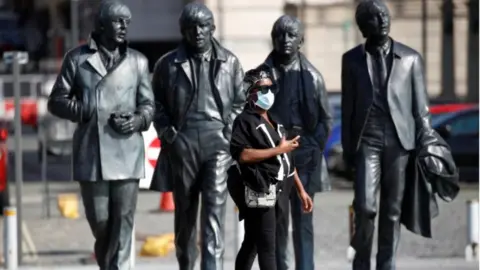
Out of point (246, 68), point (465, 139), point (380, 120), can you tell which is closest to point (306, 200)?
point (380, 120)

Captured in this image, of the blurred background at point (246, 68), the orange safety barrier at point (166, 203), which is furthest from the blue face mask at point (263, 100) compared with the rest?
the orange safety barrier at point (166, 203)

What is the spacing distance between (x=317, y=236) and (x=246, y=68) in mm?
15037

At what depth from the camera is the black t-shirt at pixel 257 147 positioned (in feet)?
30.3

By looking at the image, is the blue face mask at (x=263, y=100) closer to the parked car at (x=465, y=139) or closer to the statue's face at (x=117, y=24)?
the statue's face at (x=117, y=24)

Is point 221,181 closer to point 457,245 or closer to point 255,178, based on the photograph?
point 255,178

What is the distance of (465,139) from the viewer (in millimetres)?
22391

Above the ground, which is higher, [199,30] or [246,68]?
[199,30]

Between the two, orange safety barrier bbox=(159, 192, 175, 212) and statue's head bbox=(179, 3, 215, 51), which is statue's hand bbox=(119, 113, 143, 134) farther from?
orange safety barrier bbox=(159, 192, 175, 212)

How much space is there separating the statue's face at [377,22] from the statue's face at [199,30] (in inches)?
42.5

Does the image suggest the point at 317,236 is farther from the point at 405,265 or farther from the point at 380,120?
the point at 380,120

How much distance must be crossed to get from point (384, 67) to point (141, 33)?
2699 cm

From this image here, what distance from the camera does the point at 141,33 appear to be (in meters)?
37.0

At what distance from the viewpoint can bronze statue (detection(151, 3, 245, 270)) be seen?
33.6 feet

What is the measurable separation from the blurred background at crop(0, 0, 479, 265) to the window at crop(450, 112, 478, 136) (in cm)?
2
